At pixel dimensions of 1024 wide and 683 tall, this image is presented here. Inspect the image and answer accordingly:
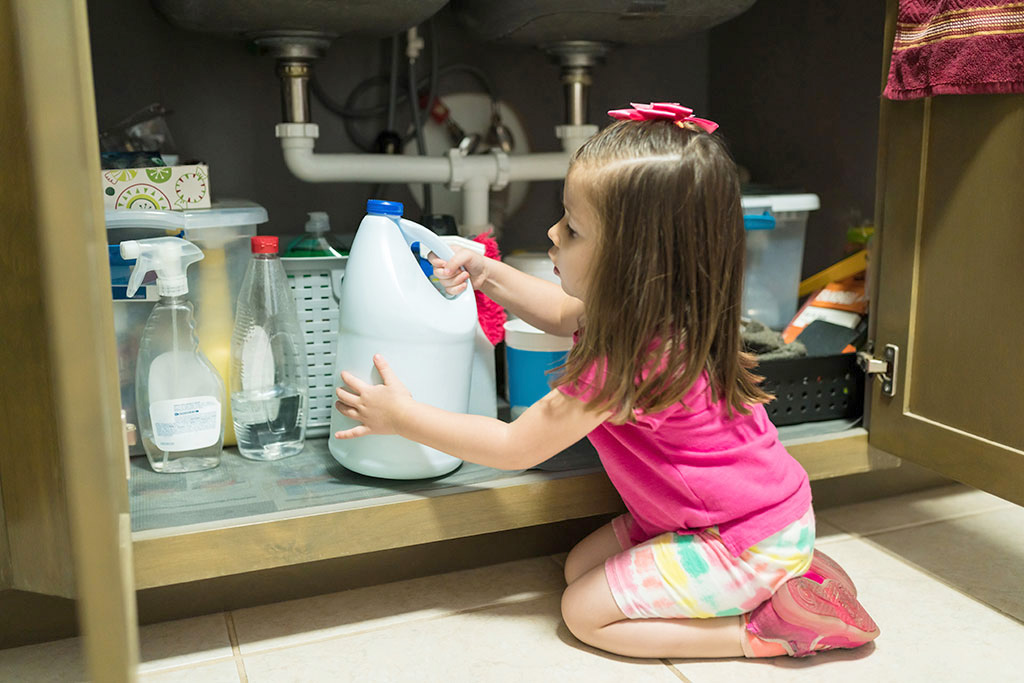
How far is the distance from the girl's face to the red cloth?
0.26 meters

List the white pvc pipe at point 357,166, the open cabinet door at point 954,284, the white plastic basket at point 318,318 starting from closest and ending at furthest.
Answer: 1. the open cabinet door at point 954,284
2. the white plastic basket at point 318,318
3. the white pvc pipe at point 357,166

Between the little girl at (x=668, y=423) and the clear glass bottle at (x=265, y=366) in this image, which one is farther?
the clear glass bottle at (x=265, y=366)

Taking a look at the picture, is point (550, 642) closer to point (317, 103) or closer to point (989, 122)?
point (989, 122)

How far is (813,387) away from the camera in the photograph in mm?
1185

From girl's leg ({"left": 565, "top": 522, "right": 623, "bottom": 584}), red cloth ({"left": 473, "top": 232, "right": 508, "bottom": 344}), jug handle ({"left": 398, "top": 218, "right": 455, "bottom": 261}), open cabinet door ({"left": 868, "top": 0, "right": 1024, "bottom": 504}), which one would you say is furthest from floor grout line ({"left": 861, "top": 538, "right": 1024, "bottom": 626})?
jug handle ({"left": 398, "top": 218, "right": 455, "bottom": 261})

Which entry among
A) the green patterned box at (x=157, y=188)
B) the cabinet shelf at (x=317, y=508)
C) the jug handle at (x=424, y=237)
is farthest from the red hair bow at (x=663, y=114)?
the green patterned box at (x=157, y=188)

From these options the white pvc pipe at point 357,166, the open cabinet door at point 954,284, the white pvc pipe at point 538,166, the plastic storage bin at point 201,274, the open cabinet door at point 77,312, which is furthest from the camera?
the white pvc pipe at point 538,166

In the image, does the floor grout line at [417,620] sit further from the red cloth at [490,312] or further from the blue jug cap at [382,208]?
the blue jug cap at [382,208]

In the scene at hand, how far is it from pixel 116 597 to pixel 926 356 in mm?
884

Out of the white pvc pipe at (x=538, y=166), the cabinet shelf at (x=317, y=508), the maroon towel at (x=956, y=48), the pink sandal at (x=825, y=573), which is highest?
the maroon towel at (x=956, y=48)

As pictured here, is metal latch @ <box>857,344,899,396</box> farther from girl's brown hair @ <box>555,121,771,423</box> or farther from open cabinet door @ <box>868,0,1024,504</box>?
girl's brown hair @ <box>555,121,771,423</box>

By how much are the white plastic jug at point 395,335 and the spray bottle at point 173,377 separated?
0.50ft

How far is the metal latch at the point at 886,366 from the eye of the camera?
107 centimetres

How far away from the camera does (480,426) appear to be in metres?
0.89
